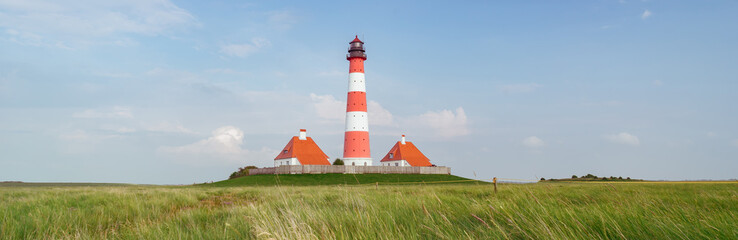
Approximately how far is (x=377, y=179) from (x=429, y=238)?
3559 cm

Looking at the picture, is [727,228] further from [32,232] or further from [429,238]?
[32,232]

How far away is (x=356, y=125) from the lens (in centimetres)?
4350

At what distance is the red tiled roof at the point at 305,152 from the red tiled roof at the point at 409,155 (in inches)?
347

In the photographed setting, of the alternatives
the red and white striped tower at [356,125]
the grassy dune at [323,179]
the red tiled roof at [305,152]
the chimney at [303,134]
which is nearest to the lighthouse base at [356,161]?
the red and white striped tower at [356,125]

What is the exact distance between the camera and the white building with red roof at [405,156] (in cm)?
5231

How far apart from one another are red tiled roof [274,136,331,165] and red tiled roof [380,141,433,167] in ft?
28.9

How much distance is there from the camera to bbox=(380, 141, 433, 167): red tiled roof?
2067 inches

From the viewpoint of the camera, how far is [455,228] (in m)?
4.22

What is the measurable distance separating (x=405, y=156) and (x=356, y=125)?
452 inches

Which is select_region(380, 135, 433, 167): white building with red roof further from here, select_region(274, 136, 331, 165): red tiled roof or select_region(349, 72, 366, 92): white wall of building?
select_region(349, 72, 366, 92): white wall of building

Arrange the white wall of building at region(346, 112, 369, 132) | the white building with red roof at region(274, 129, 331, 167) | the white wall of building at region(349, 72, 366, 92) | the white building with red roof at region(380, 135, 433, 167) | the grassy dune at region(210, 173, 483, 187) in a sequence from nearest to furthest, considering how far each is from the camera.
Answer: the grassy dune at region(210, 173, 483, 187) < the white wall of building at region(346, 112, 369, 132) < the white wall of building at region(349, 72, 366, 92) < the white building with red roof at region(274, 129, 331, 167) < the white building with red roof at region(380, 135, 433, 167)

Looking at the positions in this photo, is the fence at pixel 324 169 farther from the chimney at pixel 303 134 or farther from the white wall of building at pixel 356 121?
the chimney at pixel 303 134

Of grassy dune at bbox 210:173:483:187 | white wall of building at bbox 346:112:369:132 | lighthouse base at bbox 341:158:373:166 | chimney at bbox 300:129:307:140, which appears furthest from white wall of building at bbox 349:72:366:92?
chimney at bbox 300:129:307:140

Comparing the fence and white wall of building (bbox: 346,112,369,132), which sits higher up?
white wall of building (bbox: 346,112,369,132)
